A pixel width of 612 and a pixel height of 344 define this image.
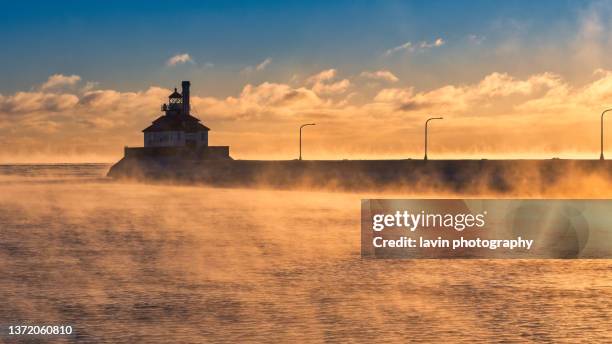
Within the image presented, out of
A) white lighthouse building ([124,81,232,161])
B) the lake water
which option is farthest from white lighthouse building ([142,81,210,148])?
the lake water

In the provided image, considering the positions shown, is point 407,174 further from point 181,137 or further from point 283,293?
point 283,293

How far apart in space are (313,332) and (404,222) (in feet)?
74.8

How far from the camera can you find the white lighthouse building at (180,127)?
349ft

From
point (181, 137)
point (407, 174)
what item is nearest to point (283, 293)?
point (407, 174)

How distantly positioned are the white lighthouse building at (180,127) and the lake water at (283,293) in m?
80.2

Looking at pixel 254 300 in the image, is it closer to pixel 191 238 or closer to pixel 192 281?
pixel 192 281

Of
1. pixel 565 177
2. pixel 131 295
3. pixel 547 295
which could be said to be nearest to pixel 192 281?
pixel 131 295

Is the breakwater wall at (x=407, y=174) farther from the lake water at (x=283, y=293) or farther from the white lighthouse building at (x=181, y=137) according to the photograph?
the lake water at (x=283, y=293)

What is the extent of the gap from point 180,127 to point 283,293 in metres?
93.2

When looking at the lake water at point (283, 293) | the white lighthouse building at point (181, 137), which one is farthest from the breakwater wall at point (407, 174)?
the lake water at point (283, 293)

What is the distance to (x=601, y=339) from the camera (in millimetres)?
10750

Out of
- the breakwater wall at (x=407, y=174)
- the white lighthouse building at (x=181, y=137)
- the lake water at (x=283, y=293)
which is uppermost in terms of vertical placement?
the white lighthouse building at (x=181, y=137)

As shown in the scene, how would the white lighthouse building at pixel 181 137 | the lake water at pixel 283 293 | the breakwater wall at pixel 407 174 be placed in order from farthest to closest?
the white lighthouse building at pixel 181 137, the breakwater wall at pixel 407 174, the lake water at pixel 283 293

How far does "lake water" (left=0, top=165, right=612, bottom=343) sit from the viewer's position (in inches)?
446
